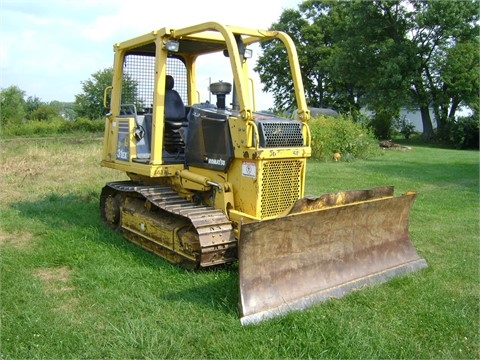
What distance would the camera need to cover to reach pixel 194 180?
20.2 feet

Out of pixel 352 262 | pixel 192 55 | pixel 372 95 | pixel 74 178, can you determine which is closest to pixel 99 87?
pixel 372 95

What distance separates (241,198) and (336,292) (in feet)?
4.96

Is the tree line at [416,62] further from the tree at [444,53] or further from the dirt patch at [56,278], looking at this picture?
the dirt patch at [56,278]

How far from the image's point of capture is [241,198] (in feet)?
18.6

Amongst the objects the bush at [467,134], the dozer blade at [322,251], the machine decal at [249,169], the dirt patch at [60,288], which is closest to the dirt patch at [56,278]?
the dirt patch at [60,288]

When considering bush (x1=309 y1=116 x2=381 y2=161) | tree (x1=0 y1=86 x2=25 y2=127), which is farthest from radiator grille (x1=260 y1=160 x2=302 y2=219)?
tree (x1=0 y1=86 x2=25 y2=127)

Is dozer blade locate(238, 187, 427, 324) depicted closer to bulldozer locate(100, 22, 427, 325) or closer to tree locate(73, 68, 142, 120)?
bulldozer locate(100, 22, 427, 325)

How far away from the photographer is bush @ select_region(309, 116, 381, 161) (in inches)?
707

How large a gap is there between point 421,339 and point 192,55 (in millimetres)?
5313

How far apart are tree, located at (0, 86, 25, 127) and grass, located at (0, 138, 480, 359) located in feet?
151

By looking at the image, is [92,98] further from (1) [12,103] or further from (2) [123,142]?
(2) [123,142]

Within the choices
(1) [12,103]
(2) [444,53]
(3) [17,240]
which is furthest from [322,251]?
(1) [12,103]

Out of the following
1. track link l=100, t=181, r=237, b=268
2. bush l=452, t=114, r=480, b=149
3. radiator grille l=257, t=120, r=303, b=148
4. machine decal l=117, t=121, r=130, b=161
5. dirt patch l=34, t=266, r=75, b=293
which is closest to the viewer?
dirt patch l=34, t=266, r=75, b=293

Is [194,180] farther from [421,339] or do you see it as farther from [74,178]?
[74,178]
